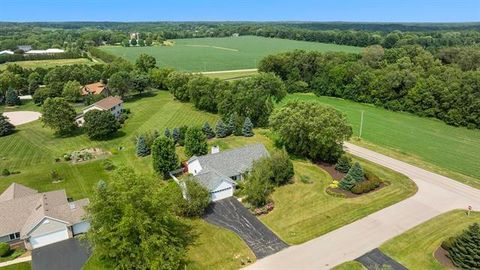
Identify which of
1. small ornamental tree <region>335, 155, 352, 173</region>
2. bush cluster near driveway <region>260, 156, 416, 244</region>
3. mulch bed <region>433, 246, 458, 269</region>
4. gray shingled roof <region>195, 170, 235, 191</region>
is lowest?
mulch bed <region>433, 246, 458, 269</region>

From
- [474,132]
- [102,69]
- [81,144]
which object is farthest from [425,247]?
[102,69]

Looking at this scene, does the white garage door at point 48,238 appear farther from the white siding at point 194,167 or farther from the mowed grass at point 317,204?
the mowed grass at point 317,204

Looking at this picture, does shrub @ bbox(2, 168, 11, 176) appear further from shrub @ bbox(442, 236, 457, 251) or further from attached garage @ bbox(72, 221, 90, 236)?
shrub @ bbox(442, 236, 457, 251)

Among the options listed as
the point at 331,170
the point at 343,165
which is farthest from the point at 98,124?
the point at 343,165

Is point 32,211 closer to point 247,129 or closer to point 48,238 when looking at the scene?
point 48,238

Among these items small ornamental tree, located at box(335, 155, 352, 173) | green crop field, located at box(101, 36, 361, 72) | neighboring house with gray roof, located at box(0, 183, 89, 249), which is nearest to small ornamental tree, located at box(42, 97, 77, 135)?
neighboring house with gray roof, located at box(0, 183, 89, 249)

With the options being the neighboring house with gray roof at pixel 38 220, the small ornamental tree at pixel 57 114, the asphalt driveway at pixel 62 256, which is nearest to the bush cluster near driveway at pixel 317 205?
the asphalt driveway at pixel 62 256

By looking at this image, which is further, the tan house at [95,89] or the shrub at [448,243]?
the tan house at [95,89]
